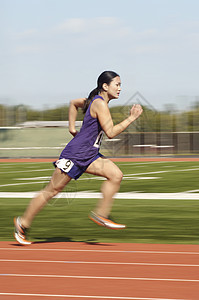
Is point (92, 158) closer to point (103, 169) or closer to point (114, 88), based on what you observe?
point (103, 169)

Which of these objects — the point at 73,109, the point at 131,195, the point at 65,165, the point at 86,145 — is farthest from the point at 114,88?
the point at 131,195

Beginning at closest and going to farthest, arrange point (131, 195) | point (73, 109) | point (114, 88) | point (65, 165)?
point (65, 165) < point (114, 88) < point (73, 109) < point (131, 195)

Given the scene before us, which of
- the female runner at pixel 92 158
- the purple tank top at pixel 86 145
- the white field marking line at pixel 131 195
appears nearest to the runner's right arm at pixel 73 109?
the female runner at pixel 92 158

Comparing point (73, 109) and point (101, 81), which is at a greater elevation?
point (101, 81)

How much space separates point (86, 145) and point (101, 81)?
0.83 m

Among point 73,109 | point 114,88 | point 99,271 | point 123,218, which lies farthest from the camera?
point 123,218

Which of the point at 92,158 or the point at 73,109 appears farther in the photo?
the point at 73,109

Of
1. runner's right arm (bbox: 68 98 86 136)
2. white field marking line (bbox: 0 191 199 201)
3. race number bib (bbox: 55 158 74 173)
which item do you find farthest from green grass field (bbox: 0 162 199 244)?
runner's right arm (bbox: 68 98 86 136)

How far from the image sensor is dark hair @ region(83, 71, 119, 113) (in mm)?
8135

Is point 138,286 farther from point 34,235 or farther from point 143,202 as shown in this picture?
point 143,202

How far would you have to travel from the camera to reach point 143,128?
3859 centimetres

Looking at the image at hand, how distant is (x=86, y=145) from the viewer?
7.91 m

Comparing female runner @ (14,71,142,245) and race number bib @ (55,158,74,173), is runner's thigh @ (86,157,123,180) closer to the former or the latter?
female runner @ (14,71,142,245)

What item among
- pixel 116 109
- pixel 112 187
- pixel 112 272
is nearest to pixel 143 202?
pixel 112 187
